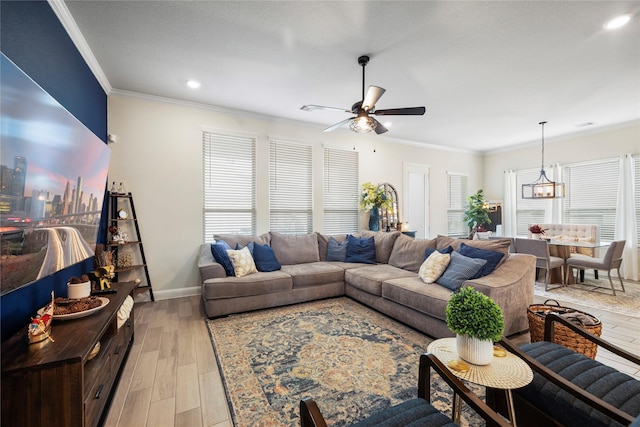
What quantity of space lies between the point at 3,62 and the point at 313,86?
2975 mm

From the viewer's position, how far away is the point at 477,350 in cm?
133

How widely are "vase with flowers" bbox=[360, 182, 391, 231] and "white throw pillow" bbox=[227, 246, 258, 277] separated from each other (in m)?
2.72

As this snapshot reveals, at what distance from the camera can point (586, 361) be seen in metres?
1.53

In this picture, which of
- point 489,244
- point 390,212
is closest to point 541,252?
point 489,244

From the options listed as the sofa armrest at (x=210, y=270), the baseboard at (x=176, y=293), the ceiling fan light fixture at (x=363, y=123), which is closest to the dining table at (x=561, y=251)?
the ceiling fan light fixture at (x=363, y=123)

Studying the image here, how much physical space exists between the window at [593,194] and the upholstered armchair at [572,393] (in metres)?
5.71

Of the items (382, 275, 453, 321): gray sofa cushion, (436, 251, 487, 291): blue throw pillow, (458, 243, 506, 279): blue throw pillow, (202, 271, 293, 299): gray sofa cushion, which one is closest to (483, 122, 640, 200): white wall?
(458, 243, 506, 279): blue throw pillow

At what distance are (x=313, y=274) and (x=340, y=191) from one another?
2194mm

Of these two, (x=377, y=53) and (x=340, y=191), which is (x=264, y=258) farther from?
(x=377, y=53)

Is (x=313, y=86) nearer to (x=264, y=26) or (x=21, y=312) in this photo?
(x=264, y=26)

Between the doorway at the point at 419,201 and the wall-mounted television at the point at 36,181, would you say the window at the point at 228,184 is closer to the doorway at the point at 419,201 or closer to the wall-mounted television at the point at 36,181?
the wall-mounted television at the point at 36,181

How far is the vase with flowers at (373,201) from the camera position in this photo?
5.44 metres

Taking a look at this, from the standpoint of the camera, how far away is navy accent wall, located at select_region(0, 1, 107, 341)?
63.0 inches

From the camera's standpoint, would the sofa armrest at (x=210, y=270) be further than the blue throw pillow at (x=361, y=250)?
No
